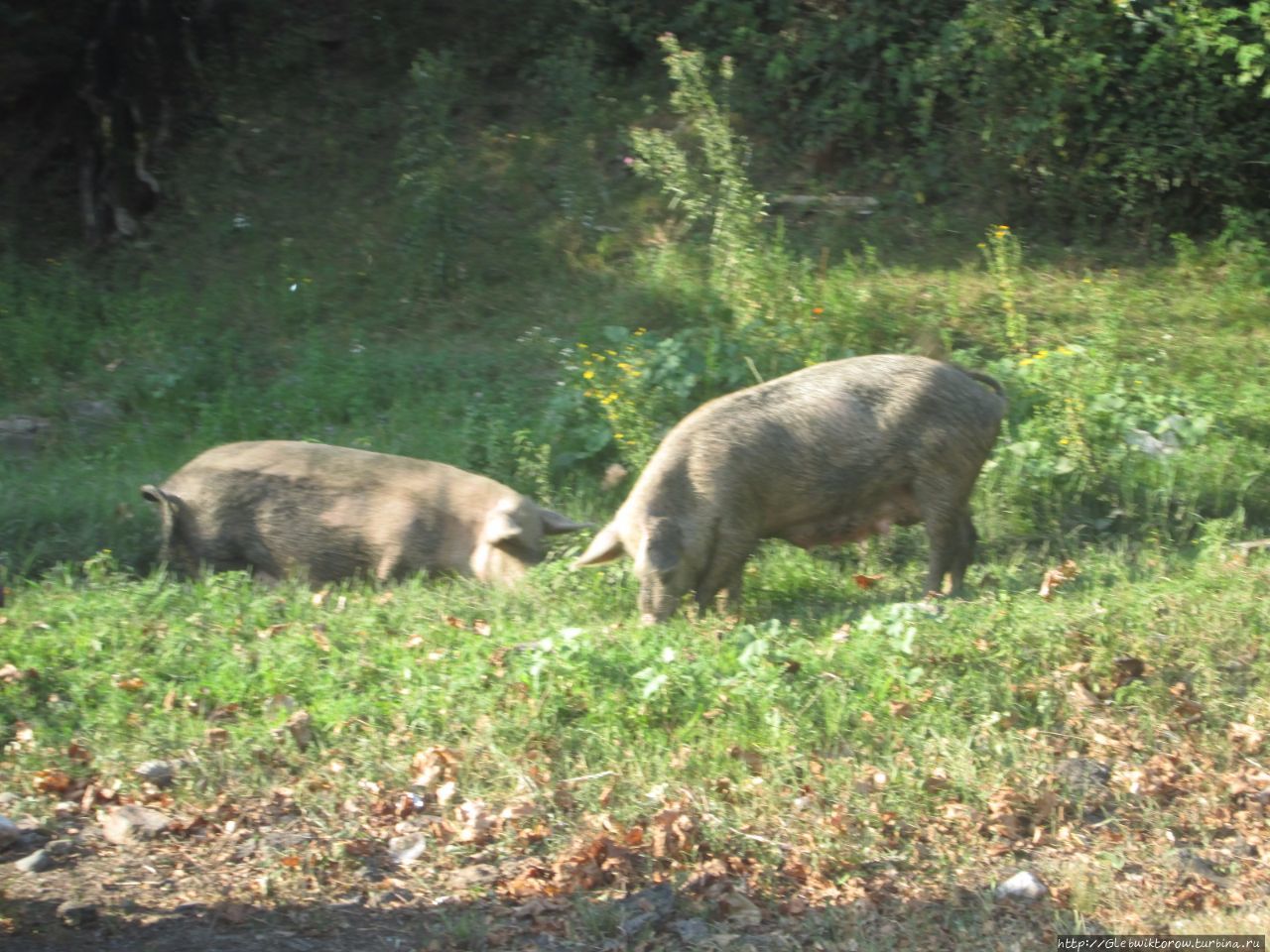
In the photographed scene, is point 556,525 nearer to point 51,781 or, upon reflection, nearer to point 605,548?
point 605,548

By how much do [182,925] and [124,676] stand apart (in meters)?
1.73

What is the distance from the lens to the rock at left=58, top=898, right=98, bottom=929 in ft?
15.7

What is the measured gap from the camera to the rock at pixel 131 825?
5.35m

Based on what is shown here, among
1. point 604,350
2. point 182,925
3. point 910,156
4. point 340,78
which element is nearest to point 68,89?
point 340,78

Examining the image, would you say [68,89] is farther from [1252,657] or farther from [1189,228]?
[1252,657]

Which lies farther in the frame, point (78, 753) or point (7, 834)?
point (78, 753)

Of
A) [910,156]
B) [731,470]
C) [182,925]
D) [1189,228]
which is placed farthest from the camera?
[910,156]

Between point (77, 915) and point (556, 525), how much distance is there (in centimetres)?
343

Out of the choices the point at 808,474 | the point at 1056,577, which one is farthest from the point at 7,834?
the point at 1056,577

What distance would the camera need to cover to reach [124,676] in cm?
625

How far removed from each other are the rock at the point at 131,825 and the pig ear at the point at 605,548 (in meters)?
2.25

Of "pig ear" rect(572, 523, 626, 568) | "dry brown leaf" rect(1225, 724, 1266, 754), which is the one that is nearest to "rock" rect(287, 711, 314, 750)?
"pig ear" rect(572, 523, 626, 568)

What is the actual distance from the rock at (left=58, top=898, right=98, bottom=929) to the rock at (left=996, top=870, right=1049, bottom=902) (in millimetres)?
2903

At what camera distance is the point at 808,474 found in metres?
6.87
